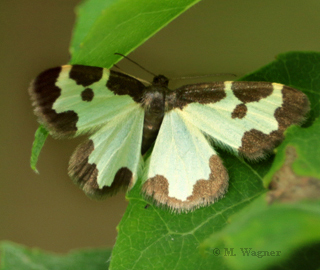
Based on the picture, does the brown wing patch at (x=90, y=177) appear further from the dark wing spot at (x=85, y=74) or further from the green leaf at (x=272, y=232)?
the green leaf at (x=272, y=232)

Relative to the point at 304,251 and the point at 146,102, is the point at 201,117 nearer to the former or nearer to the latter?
the point at 146,102

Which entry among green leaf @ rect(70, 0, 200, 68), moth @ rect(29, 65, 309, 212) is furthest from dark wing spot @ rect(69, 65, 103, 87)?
green leaf @ rect(70, 0, 200, 68)

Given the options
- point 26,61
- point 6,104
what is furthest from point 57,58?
point 6,104

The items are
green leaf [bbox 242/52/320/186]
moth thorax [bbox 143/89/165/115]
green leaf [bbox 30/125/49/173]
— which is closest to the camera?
green leaf [bbox 242/52/320/186]

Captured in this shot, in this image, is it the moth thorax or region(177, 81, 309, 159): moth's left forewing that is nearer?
region(177, 81, 309, 159): moth's left forewing

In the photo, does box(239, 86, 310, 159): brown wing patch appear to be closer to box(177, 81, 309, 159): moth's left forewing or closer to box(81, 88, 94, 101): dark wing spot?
box(177, 81, 309, 159): moth's left forewing

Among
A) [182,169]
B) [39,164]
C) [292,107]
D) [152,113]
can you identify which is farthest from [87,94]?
[39,164]

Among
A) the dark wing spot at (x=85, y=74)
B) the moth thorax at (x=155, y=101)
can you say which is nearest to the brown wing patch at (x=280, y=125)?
the moth thorax at (x=155, y=101)
